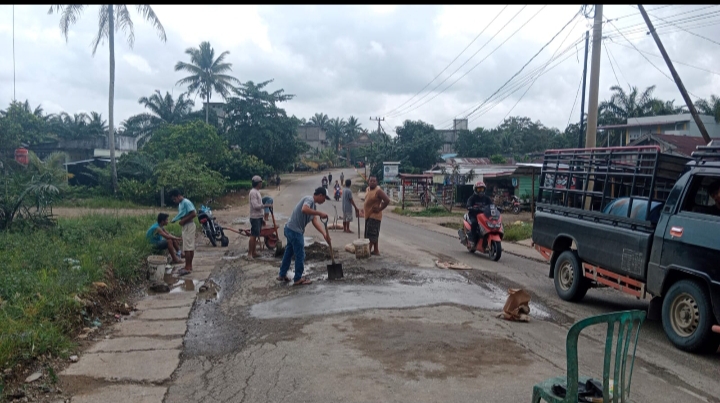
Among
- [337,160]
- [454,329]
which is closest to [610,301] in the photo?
[454,329]

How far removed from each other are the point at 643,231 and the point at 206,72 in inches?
1914

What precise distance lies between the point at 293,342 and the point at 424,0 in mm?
3775

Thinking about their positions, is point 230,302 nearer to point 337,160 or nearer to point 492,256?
point 492,256

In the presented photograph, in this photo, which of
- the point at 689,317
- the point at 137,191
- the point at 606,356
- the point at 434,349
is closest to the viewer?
the point at 606,356

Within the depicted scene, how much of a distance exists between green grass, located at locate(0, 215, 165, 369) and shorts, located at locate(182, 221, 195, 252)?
91cm

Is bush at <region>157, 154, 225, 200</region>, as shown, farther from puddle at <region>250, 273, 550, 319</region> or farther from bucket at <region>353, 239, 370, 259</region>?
puddle at <region>250, 273, 550, 319</region>

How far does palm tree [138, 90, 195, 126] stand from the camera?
5094 cm

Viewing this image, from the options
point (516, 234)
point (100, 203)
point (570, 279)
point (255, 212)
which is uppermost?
point (255, 212)

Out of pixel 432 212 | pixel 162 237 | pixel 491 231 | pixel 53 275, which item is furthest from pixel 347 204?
pixel 432 212

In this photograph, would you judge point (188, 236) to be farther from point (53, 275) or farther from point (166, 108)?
point (166, 108)

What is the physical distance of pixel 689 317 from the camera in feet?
19.2

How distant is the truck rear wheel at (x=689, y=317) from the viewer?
5523 millimetres

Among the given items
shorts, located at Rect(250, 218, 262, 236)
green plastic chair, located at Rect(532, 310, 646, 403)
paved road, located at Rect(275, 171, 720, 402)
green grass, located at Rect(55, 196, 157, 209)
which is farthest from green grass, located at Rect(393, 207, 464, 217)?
green plastic chair, located at Rect(532, 310, 646, 403)

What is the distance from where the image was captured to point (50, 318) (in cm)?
617
